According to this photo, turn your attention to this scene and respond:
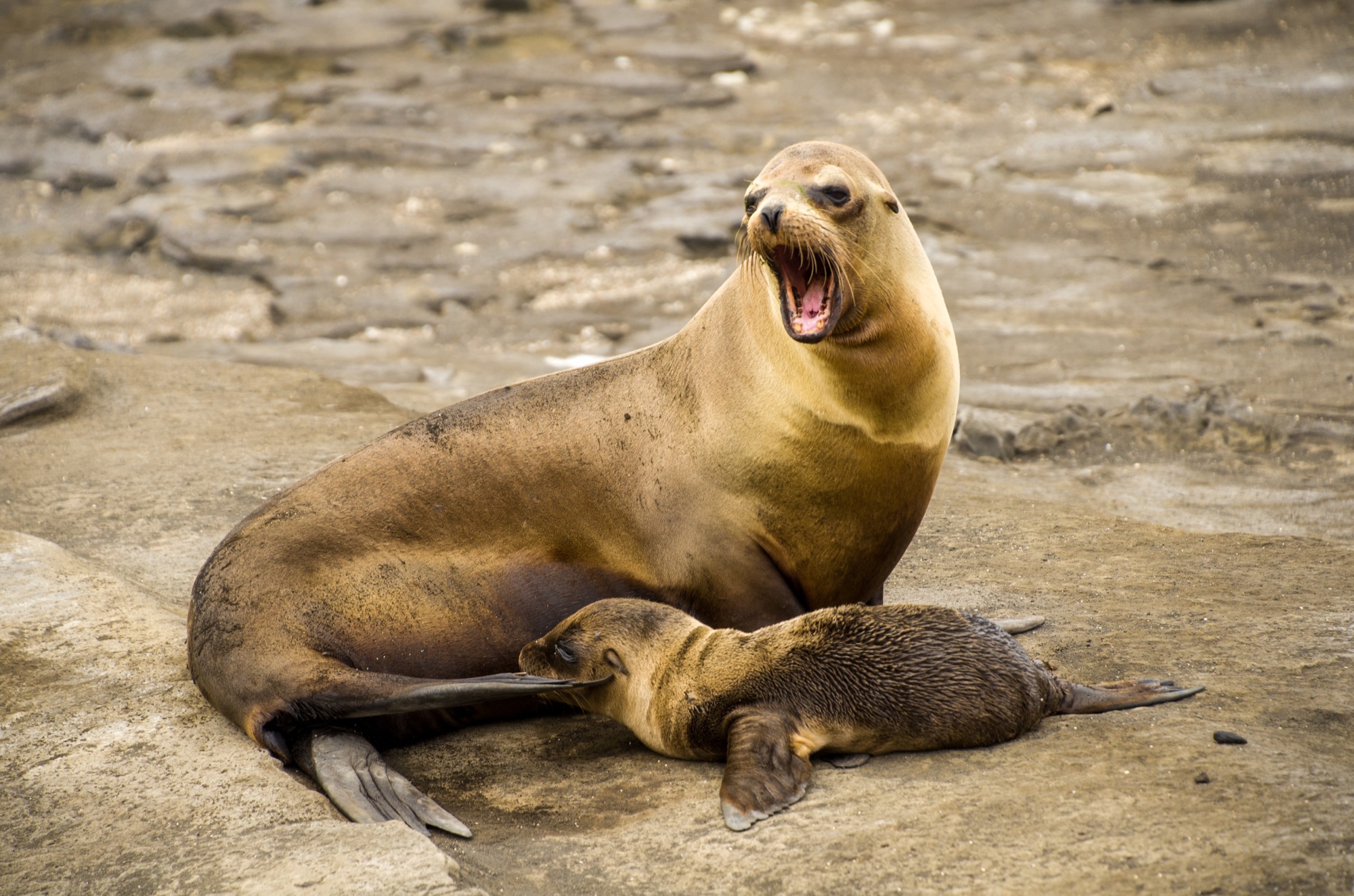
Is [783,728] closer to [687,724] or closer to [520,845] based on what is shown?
[687,724]

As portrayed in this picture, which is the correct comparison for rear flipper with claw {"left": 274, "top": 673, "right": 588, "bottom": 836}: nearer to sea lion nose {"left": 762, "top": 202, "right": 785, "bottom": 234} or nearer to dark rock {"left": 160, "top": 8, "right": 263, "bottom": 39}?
sea lion nose {"left": 762, "top": 202, "right": 785, "bottom": 234}

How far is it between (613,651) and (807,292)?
1207 millimetres

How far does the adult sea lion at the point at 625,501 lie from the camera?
13.5ft

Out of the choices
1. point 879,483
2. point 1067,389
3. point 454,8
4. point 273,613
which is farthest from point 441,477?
point 454,8

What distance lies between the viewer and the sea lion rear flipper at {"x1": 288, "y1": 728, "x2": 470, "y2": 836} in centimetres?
367

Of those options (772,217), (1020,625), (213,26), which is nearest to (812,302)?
(772,217)

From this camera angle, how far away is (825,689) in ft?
12.8

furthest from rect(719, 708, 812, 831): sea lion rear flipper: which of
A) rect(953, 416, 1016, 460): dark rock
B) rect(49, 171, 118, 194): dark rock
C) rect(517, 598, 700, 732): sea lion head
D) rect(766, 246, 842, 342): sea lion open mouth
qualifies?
rect(49, 171, 118, 194): dark rock

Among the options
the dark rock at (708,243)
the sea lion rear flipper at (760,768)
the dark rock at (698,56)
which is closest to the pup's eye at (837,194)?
the sea lion rear flipper at (760,768)

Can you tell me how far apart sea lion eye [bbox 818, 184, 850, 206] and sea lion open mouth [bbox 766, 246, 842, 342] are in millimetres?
189

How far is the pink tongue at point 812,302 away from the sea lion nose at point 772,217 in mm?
272

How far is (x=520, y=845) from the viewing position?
3541mm

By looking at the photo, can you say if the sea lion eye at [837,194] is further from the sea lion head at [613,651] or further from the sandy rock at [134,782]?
the sandy rock at [134,782]

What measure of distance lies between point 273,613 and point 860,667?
1714mm
